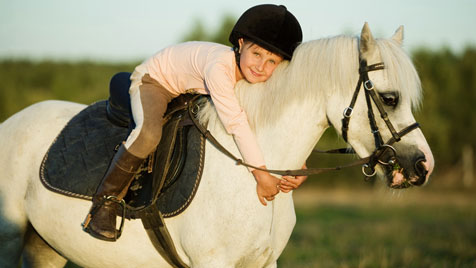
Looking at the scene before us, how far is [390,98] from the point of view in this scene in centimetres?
282

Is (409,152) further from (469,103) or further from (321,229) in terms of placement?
(469,103)

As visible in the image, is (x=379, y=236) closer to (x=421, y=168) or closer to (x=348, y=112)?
(x=421, y=168)

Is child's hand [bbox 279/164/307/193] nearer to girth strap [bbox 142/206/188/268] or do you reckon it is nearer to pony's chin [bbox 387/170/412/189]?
pony's chin [bbox 387/170/412/189]

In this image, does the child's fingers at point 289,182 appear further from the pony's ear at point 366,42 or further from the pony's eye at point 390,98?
the pony's ear at point 366,42

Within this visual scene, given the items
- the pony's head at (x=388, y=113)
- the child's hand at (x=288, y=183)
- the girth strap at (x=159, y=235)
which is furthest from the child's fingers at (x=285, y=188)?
the girth strap at (x=159, y=235)

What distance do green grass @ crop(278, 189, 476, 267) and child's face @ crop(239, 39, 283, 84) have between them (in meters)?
4.07

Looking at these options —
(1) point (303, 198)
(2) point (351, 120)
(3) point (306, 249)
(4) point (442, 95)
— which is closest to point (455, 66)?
(4) point (442, 95)

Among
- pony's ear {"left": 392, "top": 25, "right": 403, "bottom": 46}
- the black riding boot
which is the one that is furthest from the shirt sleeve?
pony's ear {"left": 392, "top": 25, "right": 403, "bottom": 46}

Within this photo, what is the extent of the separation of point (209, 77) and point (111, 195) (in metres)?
1.15

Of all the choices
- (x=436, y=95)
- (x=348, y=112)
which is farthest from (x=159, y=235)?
(x=436, y=95)

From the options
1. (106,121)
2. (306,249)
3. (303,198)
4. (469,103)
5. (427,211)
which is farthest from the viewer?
(469,103)

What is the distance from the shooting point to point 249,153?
3014mm

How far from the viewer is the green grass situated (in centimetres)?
699

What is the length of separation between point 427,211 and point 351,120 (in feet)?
47.2
